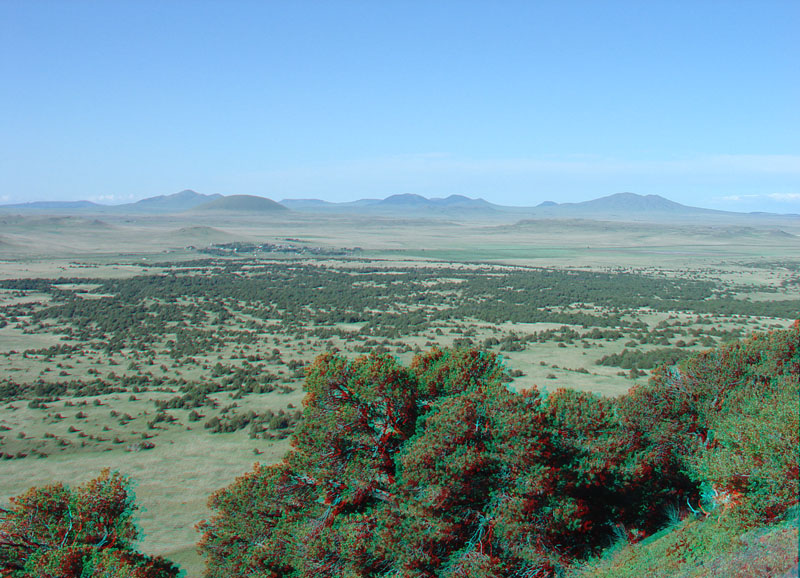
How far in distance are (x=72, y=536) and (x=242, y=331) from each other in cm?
2999

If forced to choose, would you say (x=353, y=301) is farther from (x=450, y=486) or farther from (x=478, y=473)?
(x=450, y=486)

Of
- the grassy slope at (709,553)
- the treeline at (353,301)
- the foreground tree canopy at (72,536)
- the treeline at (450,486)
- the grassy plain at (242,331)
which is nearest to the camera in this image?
the grassy slope at (709,553)

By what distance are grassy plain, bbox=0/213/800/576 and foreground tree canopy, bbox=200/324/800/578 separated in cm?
382

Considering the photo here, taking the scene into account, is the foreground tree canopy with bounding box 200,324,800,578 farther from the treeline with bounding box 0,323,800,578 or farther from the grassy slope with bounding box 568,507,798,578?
the grassy slope with bounding box 568,507,798,578

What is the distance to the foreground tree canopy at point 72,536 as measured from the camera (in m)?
8.27

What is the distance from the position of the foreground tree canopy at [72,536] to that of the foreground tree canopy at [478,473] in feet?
5.68

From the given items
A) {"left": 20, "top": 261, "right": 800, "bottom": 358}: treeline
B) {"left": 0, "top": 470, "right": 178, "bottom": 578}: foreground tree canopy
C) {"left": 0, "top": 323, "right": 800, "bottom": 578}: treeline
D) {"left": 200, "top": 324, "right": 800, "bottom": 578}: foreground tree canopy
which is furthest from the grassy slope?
{"left": 20, "top": 261, "right": 800, "bottom": 358}: treeline

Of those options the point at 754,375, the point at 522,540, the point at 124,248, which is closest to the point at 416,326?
the point at 754,375

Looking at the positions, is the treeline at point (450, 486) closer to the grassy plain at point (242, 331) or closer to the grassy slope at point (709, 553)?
the grassy slope at point (709, 553)

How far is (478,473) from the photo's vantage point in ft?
31.4

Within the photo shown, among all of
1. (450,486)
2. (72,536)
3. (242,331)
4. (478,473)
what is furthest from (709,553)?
(242,331)

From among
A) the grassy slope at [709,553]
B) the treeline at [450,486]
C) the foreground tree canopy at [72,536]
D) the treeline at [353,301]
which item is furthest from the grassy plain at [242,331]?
the grassy slope at [709,553]

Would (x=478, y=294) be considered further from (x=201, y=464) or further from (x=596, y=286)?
(x=201, y=464)

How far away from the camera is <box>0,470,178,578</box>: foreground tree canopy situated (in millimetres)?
8273
